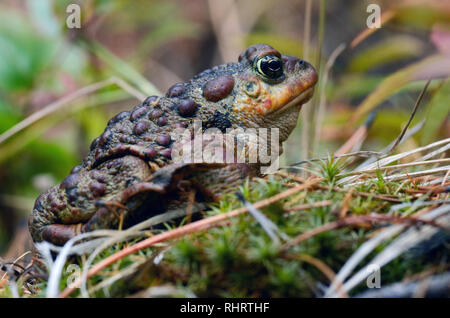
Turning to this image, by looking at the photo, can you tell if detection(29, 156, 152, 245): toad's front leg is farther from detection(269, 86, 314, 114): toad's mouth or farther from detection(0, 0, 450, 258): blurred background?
detection(0, 0, 450, 258): blurred background

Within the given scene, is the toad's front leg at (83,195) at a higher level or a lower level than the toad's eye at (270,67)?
lower

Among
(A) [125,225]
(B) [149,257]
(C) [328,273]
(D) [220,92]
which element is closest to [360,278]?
(C) [328,273]

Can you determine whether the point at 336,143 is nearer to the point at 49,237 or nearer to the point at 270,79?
the point at 270,79

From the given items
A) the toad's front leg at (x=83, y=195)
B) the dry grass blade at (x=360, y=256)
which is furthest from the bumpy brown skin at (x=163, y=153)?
the dry grass blade at (x=360, y=256)

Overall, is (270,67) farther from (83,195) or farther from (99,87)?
(99,87)

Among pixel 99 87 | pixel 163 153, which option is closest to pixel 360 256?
pixel 163 153

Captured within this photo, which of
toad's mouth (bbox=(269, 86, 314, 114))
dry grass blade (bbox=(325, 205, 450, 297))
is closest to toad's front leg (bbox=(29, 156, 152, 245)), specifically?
toad's mouth (bbox=(269, 86, 314, 114))

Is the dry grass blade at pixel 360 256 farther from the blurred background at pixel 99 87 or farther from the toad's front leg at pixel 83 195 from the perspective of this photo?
the blurred background at pixel 99 87
